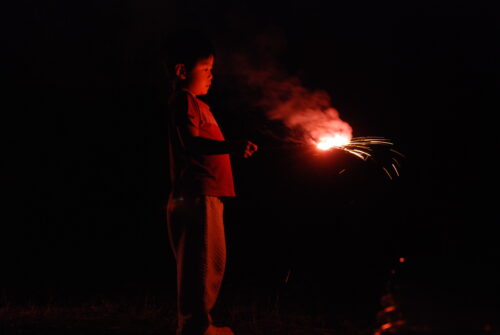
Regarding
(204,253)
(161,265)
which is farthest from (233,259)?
(204,253)

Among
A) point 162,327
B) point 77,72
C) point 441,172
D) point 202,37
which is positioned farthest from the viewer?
point 77,72

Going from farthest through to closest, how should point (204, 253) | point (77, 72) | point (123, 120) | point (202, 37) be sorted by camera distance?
point (123, 120) → point (77, 72) → point (202, 37) → point (204, 253)

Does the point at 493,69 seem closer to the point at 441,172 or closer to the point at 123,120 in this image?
the point at 441,172

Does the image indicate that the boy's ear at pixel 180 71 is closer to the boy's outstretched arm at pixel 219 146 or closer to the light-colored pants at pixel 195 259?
the boy's outstretched arm at pixel 219 146

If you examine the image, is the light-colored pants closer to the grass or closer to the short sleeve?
the short sleeve

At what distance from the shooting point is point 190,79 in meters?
3.60

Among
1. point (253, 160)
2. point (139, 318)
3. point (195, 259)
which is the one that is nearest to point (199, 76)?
point (195, 259)

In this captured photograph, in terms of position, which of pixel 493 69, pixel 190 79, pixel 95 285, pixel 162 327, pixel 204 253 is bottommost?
pixel 95 285

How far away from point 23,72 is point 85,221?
7.60ft

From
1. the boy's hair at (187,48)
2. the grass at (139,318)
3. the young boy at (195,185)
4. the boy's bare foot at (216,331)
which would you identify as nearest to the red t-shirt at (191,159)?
the young boy at (195,185)

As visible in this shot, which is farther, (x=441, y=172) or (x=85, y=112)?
(x=85, y=112)

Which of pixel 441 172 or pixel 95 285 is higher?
pixel 441 172

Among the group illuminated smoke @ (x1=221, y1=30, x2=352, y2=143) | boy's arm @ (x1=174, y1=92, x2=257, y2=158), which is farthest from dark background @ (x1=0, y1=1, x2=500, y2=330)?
boy's arm @ (x1=174, y1=92, x2=257, y2=158)

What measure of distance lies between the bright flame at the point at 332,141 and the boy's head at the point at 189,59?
3.15 ft
